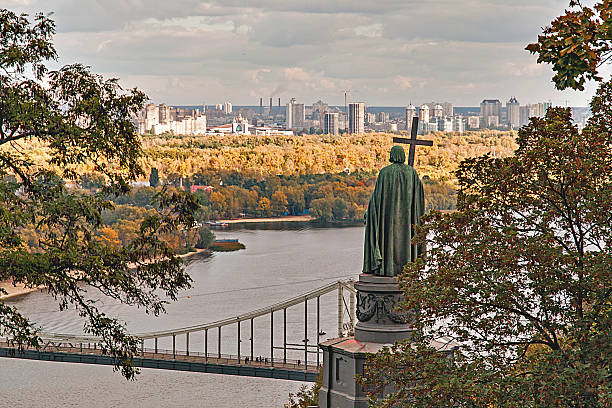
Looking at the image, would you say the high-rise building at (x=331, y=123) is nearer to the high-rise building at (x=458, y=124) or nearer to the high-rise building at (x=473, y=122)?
the high-rise building at (x=473, y=122)

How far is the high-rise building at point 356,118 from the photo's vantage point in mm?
147250

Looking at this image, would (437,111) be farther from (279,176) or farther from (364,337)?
(364,337)

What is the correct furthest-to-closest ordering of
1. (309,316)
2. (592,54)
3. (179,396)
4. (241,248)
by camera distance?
1. (241,248)
2. (309,316)
3. (179,396)
4. (592,54)

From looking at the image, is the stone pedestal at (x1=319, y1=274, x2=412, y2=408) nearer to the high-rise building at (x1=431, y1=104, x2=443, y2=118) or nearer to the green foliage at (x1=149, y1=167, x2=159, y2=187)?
the green foliage at (x1=149, y1=167, x2=159, y2=187)

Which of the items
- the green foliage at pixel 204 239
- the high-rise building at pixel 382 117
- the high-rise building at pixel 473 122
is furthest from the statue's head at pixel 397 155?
the high-rise building at pixel 382 117

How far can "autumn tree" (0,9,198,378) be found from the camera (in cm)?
571

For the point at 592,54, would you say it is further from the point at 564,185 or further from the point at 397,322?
the point at 397,322

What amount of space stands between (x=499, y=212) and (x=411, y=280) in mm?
667

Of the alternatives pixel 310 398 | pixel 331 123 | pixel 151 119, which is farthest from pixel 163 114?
pixel 310 398

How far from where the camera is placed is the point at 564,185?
5102 mm

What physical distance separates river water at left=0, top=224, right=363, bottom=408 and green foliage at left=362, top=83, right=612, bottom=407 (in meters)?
7.83

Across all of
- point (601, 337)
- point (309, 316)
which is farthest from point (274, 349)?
point (601, 337)

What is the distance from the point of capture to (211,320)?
29.2 m

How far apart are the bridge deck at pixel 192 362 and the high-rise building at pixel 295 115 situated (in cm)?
15619
